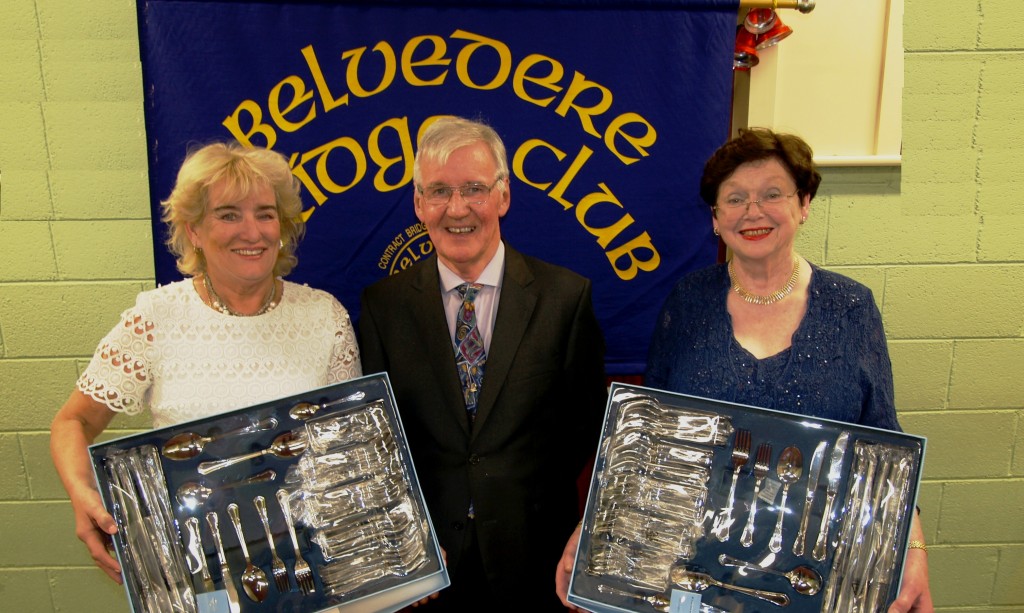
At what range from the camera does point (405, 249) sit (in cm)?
208

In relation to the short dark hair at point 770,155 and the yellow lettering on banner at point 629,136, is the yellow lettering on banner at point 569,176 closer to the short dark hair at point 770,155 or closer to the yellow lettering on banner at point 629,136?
the yellow lettering on banner at point 629,136

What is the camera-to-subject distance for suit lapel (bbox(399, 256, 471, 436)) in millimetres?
1550

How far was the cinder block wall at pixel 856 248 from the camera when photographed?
2.06 meters

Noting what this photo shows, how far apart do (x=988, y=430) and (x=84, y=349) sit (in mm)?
3171

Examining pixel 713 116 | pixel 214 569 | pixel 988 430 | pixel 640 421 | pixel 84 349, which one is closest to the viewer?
pixel 214 569

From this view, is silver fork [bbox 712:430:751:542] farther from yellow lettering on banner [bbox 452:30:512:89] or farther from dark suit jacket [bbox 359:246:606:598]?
yellow lettering on banner [bbox 452:30:512:89]

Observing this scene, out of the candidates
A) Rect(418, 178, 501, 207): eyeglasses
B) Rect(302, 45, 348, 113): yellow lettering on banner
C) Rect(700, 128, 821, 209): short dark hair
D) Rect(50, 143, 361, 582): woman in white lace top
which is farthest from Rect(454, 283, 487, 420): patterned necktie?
Rect(302, 45, 348, 113): yellow lettering on banner

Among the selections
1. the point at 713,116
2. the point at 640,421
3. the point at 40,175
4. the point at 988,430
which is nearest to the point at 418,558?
the point at 640,421

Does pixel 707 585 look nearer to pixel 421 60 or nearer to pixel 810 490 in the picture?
pixel 810 490

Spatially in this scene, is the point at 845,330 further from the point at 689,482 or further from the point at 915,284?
the point at 915,284

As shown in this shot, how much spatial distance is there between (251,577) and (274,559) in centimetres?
5

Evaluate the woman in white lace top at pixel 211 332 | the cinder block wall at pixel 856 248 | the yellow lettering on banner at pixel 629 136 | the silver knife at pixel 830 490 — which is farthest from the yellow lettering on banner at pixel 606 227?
the silver knife at pixel 830 490

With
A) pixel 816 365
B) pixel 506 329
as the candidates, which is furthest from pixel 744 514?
pixel 506 329

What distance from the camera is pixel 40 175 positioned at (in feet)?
6.88
